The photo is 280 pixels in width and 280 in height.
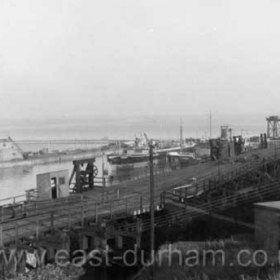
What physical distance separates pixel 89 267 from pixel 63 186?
35.4 feet

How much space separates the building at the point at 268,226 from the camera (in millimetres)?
12766

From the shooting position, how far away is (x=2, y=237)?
1755 cm

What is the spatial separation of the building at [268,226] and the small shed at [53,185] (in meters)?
17.9

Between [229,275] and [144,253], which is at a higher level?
[229,275]

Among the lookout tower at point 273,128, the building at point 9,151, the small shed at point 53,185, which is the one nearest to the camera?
the small shed at point 53,185

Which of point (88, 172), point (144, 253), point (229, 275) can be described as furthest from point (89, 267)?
point (88, 172)

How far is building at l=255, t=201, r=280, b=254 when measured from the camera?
12.8 metres

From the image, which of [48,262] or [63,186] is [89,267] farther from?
[63,186]

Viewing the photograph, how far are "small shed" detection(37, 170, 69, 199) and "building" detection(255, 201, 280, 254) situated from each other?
704 inches

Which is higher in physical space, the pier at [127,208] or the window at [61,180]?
the window at [61,180]

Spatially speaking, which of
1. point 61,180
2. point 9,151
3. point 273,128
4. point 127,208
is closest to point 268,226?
point 127,208

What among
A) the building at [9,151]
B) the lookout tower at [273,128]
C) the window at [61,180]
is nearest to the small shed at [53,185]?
the window at [61,180]

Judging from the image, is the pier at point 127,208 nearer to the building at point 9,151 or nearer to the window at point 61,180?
the window at point 61,180

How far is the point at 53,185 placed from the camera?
30.5 metres
